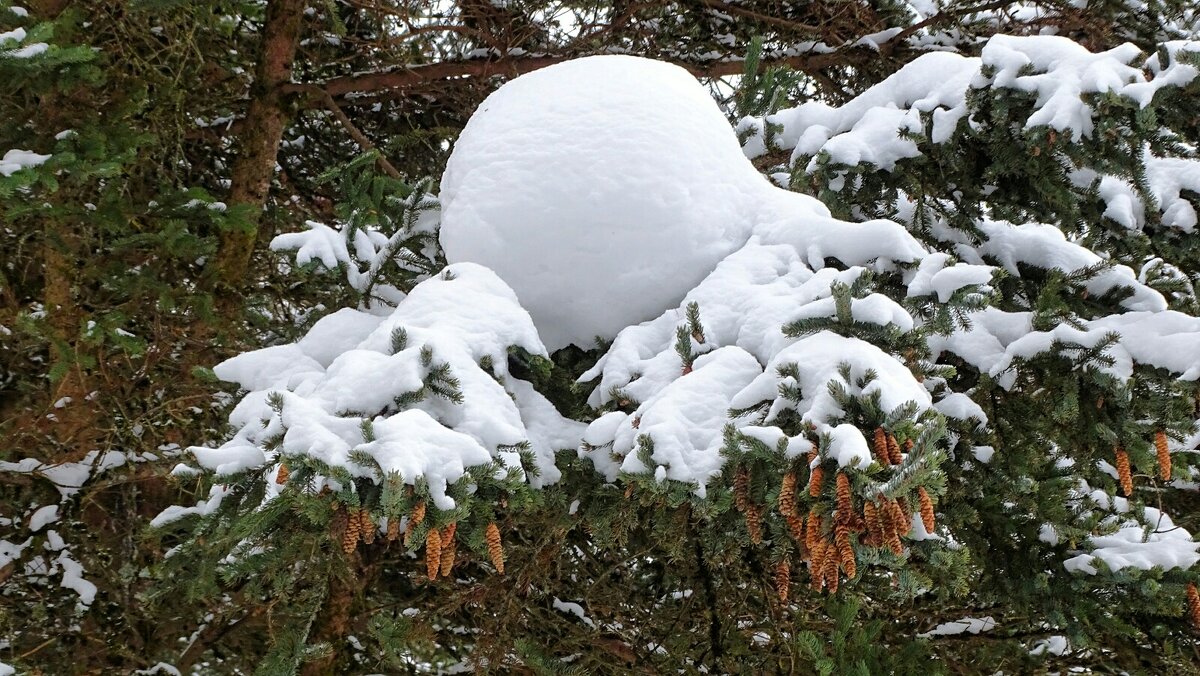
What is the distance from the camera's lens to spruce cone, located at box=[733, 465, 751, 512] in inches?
80.1

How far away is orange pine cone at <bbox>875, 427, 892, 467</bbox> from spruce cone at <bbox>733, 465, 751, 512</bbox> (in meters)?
0.33

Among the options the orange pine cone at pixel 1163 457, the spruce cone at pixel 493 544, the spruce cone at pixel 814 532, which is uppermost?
the spruce cone at pixel 814 532

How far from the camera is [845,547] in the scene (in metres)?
1.77

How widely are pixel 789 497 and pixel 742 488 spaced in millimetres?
193

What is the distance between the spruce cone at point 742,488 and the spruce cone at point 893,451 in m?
0.36

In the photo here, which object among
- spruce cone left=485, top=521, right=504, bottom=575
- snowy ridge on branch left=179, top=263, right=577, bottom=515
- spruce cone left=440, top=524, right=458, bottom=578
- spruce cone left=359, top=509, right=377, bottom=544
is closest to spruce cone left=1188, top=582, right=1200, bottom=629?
snowy ridge on branch left=179, top=263, right=577, bottom=515

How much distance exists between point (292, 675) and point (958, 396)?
2.56 meters

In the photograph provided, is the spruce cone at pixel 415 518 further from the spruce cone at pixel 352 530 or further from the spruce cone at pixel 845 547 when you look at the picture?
the spruce cone at pixel 845 547

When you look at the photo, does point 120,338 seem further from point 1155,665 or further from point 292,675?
point 1155,665

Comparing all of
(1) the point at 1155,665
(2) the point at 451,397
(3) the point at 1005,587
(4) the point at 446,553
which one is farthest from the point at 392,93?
(1) the point at 1155,665

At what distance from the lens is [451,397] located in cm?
227

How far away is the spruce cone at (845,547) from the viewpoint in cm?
174

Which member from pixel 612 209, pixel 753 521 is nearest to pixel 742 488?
pixel 753 521

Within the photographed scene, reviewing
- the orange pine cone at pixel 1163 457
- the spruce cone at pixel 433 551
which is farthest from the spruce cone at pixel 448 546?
the orange pine cone at pixel 1163 457
